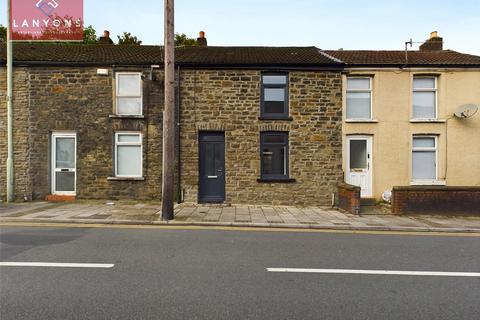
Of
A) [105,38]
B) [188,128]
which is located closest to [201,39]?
[105,38]

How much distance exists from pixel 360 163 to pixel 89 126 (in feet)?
35.2

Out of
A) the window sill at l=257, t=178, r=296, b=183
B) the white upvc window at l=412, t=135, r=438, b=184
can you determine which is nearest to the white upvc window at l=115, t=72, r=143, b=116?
the window sill at l=257, t=178, r=296, b=183

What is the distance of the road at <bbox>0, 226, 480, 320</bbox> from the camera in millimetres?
3672

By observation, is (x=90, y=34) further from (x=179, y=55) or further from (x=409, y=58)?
(x=409, y=58)

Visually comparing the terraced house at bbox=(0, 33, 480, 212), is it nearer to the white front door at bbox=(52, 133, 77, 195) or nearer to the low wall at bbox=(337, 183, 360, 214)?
the white front door at bbox=(52, 133, 77, 195)

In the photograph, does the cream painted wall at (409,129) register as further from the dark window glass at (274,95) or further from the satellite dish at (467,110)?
the dark window glass at (274,95)

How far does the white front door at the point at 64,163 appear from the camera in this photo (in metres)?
12.8

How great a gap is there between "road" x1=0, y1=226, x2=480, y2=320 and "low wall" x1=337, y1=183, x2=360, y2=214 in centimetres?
306

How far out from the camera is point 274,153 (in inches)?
500

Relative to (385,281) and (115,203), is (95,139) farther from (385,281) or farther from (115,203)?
(385,281)

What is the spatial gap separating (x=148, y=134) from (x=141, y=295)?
9.19 metres

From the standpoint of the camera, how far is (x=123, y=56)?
43.8 feet

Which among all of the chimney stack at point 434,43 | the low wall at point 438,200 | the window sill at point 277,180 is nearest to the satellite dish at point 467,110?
the low wall at point 438,200

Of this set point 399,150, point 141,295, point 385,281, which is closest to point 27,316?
point 141,295
